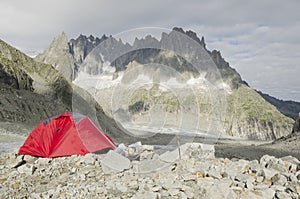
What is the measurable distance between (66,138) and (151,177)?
159 inches

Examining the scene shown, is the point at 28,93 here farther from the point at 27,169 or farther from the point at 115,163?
the point at 115,163

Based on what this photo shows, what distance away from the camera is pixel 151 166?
692 centimetres

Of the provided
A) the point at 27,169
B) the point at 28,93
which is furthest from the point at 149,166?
the point at 28,93

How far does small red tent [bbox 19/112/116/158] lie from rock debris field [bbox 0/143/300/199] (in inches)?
30.2

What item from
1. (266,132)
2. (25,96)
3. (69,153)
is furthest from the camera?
(266,132)

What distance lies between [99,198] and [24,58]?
184ft

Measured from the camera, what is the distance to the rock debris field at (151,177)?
18.1 feet

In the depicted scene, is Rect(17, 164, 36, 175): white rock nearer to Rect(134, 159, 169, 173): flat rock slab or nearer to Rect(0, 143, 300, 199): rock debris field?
Rect(0, 143, 300, 199): rock debris field

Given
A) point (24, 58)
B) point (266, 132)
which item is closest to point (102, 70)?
point (24, 58)

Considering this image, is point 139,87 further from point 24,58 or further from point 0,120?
point 24,58

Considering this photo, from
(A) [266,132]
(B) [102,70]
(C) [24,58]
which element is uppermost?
(C) [24,58]

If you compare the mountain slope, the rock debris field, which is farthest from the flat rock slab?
the mountain slope

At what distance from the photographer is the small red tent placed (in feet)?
28.8

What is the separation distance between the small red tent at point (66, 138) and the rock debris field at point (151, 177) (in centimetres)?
77
